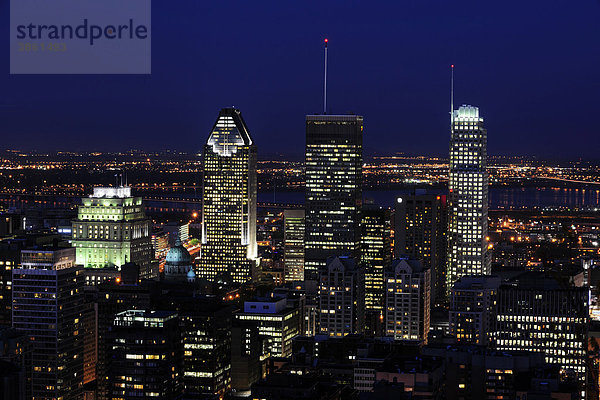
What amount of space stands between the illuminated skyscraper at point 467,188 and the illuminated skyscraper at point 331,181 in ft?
15.3

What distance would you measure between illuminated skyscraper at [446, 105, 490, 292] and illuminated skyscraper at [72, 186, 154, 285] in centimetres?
1508

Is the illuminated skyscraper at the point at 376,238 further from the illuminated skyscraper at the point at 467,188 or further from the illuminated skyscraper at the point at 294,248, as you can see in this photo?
the illuminated skyscraper at the point at 294,248

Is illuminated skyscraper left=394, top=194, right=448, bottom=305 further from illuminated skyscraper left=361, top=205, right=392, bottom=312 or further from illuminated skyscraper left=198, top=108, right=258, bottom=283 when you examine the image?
illuminated skyscraper left=198, top=108, right=258, bottom=283

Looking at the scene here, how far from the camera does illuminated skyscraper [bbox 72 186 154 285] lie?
196ft

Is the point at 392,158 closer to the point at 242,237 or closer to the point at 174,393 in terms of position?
the point at 242,237

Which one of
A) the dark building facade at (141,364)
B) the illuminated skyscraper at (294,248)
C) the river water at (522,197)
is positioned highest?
the river water at (522,197)

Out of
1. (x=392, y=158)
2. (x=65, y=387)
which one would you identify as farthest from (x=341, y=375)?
(x=392, y=158)

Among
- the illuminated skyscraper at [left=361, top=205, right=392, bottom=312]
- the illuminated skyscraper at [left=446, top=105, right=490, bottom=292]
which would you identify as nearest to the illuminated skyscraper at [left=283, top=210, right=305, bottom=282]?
the illuminated skyscraper at [left=361, top=205, right=392, bottom=312]

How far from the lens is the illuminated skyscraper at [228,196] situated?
68.8 meters

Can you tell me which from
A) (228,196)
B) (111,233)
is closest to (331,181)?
(228,196)

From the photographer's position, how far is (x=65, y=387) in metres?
39.6

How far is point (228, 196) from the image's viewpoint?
230 ft

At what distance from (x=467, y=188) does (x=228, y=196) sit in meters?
14.3

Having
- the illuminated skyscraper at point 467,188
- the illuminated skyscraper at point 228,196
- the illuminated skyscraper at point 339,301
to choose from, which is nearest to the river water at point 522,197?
the illuminated skyscraper at point 228,196
